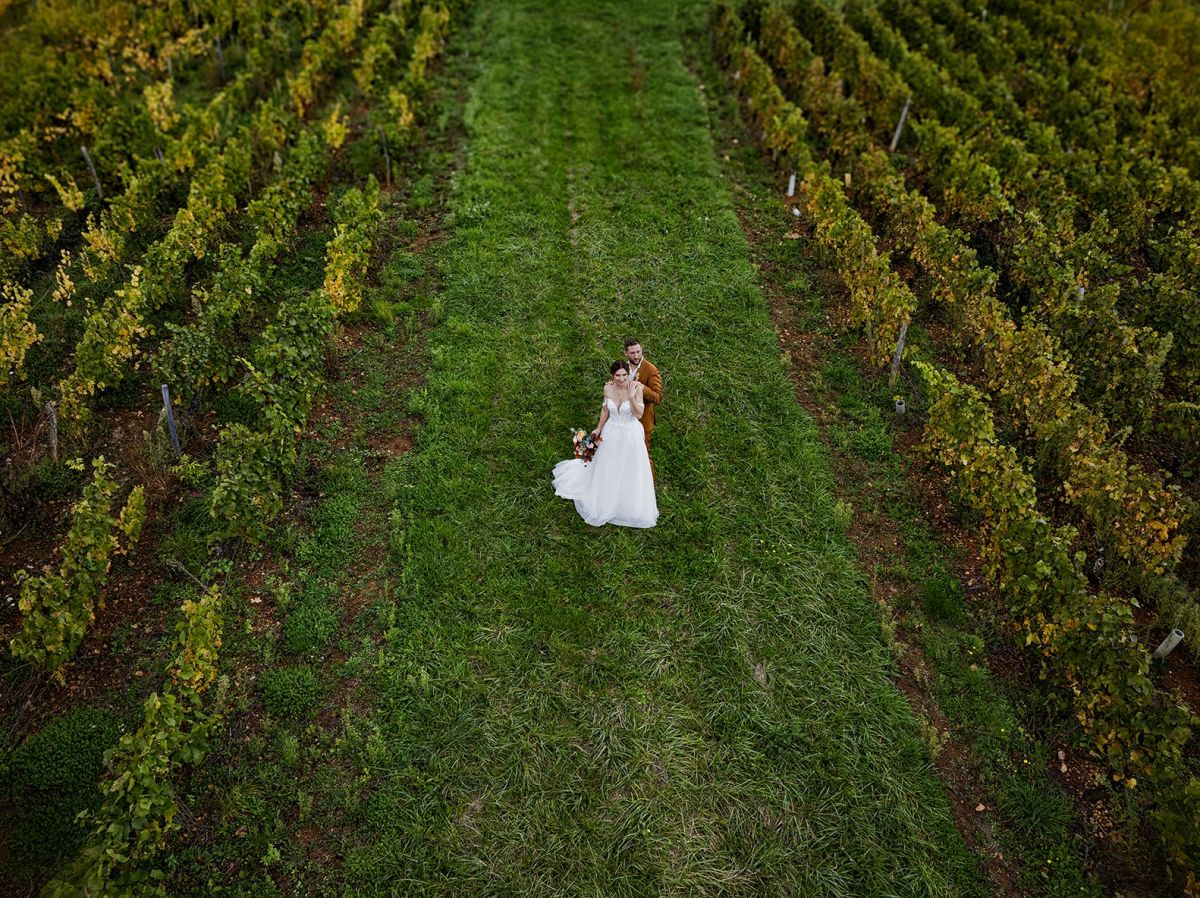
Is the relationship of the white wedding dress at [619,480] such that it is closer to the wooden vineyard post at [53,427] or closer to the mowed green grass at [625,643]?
the mowed green grass at [625,643]

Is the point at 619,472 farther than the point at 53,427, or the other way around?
the point at 53,427

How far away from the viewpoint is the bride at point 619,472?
8477 mm

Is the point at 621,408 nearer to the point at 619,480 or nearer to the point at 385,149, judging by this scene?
the point at 619,480

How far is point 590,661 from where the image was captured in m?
7.68

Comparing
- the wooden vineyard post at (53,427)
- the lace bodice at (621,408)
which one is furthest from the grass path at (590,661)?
the wooden vineyard post at (53,427)

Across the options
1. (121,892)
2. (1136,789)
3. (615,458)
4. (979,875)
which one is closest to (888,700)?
(979,875)

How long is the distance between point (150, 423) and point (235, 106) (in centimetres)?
968

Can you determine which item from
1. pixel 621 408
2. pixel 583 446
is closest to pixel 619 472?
pixel 583 446

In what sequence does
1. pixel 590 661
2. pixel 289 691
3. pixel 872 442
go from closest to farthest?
pixel 289 691
pixel 590 661
pixel 872 442

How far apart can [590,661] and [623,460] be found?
7.50 feet

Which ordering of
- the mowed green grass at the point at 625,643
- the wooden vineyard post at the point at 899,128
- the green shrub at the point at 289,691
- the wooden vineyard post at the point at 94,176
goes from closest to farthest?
the mowed green grass at the point at 625,643 < the green shrub at the point at 289,691 < the wooden vineyard post at the point at 94,176 < the wooden vineyard post at the point at 899,128

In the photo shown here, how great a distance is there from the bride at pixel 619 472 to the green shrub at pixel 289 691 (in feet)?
11.2

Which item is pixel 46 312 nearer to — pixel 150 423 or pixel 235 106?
pixel 150 423

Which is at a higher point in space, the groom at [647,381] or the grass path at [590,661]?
the groom at [647,381]
